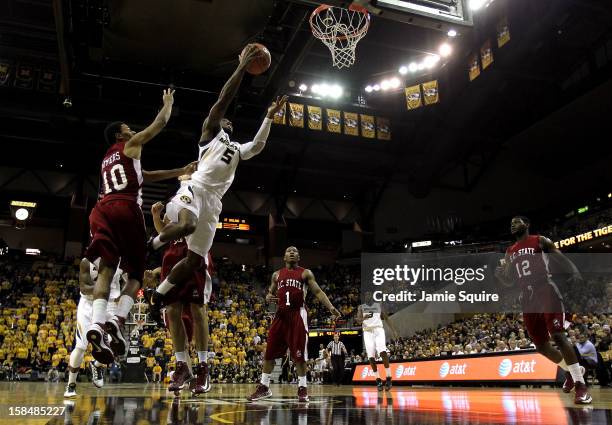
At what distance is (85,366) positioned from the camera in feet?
55.1

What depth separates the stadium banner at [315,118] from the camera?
25981 mm

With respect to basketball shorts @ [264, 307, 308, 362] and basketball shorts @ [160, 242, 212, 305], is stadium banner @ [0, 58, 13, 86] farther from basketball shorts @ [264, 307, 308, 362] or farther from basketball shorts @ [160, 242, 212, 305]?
basketball shorts @ [264, 307, 308, 362]

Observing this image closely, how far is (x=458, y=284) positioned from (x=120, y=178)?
2444cm

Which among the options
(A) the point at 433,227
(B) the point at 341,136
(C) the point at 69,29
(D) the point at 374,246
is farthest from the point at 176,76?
(A) the point at 433,227

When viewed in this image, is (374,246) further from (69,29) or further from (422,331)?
(69,29)

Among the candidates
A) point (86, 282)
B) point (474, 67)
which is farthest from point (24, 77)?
point (86, 282)

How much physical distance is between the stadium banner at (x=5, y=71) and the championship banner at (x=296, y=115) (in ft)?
39.3

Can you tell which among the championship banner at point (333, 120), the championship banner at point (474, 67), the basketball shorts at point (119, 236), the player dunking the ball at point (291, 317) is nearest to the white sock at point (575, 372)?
the player dunking the ball at point (291, 317)

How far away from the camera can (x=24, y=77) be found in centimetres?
2211

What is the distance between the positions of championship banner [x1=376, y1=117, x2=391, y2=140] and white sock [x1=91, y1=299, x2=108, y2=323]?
2401cm

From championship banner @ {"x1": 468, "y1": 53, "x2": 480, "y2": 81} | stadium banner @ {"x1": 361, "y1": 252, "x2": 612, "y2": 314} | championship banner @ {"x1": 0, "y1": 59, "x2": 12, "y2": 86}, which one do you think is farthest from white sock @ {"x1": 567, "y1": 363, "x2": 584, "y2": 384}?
championship banner @ {"x1": 0, "y1": 59, "x2": 12, "y2": 86}

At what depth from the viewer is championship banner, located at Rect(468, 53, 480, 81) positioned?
2305cm

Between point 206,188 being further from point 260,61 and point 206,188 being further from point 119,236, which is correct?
point 260,61

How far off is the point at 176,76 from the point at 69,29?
487 cm
